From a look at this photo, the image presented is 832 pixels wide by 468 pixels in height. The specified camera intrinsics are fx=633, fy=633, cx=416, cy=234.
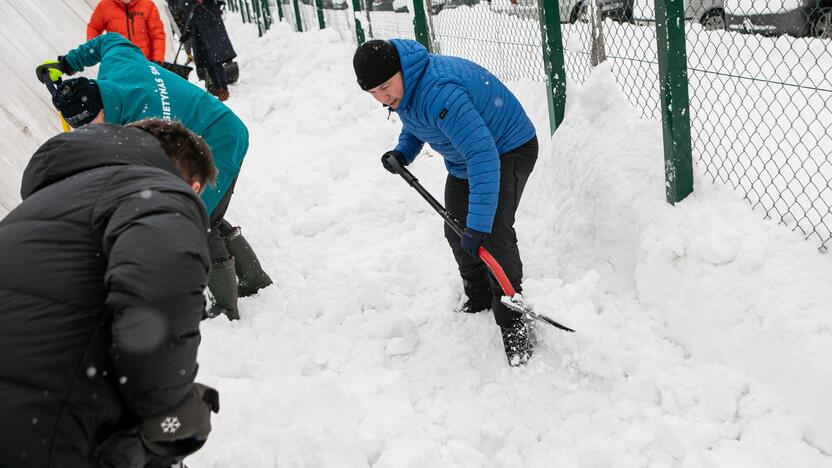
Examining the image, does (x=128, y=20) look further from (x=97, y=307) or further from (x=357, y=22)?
(x=97, y=307)

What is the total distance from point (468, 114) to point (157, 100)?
156 cm

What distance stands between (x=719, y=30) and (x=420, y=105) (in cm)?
210

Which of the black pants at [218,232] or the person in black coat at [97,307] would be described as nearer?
the person in black coat at [97,307]

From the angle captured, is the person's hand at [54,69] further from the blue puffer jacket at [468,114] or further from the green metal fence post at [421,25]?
the green metal fence post at [421,25]

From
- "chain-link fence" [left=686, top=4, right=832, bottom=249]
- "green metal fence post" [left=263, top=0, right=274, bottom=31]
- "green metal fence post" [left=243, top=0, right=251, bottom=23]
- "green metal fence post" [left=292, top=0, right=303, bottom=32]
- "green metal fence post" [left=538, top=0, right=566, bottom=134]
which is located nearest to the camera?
"chain-link fence" [left=686, top=4, right=832, bottom=249]

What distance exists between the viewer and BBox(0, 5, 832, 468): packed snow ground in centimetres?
248

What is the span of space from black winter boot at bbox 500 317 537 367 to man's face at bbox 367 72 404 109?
1.22 m

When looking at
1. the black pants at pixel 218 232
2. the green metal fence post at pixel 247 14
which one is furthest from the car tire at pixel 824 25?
the green metal fence post at pixel 247 14

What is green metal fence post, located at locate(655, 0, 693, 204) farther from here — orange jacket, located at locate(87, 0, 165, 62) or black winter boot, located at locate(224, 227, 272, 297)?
orange jacket, located at locate(87, 0, 165, 62)

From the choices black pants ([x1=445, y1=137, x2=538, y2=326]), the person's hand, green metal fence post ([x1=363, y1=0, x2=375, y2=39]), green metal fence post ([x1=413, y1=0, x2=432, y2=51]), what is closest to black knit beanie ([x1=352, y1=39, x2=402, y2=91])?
black pants ([x1=445, y1=137, x2=538, y2=326])

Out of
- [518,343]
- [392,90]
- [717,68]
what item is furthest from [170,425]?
[717,68]

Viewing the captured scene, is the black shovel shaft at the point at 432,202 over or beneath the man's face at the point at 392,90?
beneath

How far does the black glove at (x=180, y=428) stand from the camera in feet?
4.95

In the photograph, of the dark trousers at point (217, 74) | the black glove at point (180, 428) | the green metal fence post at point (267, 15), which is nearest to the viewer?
the black glove at point (180, 428)
